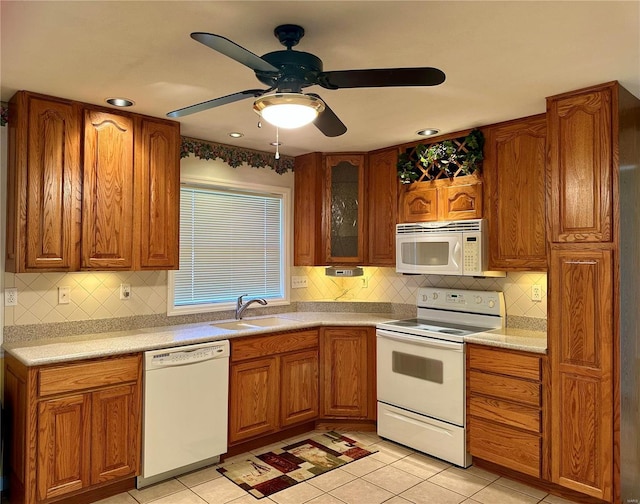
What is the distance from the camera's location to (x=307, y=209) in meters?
4.46

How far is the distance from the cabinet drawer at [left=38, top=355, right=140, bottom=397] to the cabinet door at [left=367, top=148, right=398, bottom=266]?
2.22m

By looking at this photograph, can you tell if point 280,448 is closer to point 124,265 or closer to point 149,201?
point 124,265

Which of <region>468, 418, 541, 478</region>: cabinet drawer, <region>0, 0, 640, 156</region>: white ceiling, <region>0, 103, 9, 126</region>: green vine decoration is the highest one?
<region>0, 0, 640, 156</region>: white ceiling

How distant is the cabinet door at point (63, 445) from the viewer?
2.60m

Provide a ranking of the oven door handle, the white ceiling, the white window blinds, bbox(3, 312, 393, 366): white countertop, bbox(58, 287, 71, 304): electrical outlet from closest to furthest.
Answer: the white ceiling, bbox(3, 312, 393, 366): white countertop, bbox(58, 287, 71, 304): electrical outlet, the oven door handle, the white window blinds

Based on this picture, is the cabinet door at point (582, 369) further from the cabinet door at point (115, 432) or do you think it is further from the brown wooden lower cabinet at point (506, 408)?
the cabinet door at point (115, 432)

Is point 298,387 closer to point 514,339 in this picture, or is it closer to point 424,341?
point 424,341

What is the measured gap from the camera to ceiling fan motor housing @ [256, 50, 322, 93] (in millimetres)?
1903

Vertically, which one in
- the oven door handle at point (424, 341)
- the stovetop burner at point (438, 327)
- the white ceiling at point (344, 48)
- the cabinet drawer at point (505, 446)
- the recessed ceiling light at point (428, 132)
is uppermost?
the recessed ceiling light at point (428, 132)

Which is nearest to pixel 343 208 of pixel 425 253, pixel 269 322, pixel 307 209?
pixel 307 209

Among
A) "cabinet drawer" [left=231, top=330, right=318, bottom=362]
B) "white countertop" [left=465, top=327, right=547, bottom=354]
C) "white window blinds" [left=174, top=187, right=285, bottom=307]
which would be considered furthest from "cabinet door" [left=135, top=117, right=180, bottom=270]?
"white countertop" [left=465, top=327, right=547, bottom=354]

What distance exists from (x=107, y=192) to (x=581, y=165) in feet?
9.54

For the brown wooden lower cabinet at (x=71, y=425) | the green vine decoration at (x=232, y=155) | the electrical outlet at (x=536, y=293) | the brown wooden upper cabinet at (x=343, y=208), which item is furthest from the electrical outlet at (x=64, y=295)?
the electrical outlet at (x=536, y=293)

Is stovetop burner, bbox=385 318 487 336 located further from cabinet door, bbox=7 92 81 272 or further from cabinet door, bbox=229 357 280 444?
cabinet door, bbox=7 92 81 272
